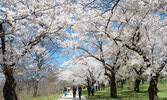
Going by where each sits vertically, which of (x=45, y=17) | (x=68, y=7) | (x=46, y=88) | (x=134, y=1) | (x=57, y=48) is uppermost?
(x=45, y=17)

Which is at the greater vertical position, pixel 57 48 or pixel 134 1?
pixel 134 1

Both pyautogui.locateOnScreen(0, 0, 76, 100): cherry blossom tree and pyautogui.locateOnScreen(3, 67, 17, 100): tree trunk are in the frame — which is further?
pyautogui.locateOnScreen(3, 67, 17, 100): tree trunk

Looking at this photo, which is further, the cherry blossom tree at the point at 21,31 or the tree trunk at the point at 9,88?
the tree trunk at the point at 9,88

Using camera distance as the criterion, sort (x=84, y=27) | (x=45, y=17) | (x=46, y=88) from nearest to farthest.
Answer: (x=45, y=17) → (x=84, y=27) → (x=46, y=88)

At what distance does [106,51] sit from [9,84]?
9813 mm

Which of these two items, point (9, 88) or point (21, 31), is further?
point (9, 88)

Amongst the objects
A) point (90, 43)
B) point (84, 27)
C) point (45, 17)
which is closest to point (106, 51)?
point (90, 43)

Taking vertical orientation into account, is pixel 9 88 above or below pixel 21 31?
below

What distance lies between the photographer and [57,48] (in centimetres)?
951

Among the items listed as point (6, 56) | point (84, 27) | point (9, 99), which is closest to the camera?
point (6, 56)

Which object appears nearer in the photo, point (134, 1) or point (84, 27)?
point (134, 1)

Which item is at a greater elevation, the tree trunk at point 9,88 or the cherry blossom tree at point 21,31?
the cherry blossom tree at point 21,31

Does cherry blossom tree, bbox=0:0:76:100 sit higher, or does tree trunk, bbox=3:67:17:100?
cherry blossom tree, bbox=0:0:76:100

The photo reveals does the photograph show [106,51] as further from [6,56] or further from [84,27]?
[6,56]
